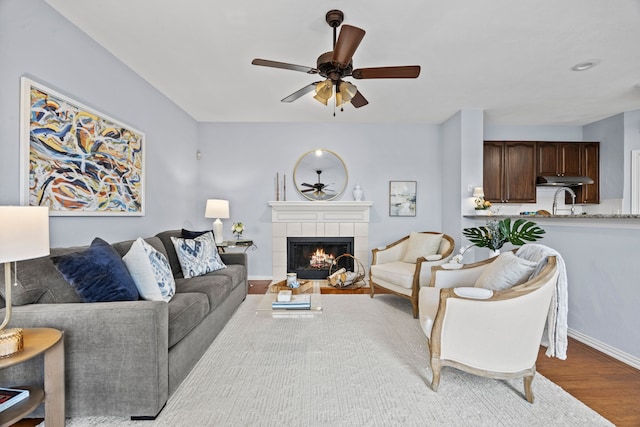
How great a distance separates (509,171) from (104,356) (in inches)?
218

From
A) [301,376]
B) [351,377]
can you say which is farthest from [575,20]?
[301,376]

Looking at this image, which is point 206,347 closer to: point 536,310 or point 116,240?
point 116,240

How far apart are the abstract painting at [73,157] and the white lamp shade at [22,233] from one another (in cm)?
83

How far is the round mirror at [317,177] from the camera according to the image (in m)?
4.83

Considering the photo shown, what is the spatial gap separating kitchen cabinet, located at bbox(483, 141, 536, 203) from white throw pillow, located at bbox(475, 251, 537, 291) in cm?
320

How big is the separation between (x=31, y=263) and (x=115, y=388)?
86cm

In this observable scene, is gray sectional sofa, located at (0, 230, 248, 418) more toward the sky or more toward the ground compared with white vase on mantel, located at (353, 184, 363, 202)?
more toward the ground

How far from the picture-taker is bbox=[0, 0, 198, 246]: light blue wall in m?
1.88

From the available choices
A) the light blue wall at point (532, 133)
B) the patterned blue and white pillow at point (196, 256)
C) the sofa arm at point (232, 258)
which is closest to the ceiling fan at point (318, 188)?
the sofa arm at point (232, 258)

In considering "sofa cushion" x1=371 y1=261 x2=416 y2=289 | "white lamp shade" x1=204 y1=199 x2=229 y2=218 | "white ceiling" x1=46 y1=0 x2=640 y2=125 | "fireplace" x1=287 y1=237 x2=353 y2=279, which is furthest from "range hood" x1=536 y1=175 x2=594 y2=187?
"white lamp shade" x1=204 y1=199 x2=229 y2=218

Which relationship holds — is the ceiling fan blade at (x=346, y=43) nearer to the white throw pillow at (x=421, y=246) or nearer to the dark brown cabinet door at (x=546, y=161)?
the white throw pillow at (x=421, y=246)

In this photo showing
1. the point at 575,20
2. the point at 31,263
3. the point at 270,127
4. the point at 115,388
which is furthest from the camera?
the point at 270,127

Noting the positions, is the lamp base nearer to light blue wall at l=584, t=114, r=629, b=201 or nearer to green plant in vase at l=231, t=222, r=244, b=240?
green plant in vase at l=231, t=222, r=244, b=240

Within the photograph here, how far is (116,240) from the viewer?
9.36 feet
